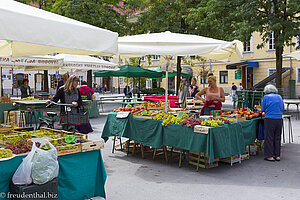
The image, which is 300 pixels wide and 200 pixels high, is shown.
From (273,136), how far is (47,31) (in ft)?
18.1

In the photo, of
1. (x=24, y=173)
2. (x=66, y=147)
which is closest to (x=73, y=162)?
(x=66, y=147)

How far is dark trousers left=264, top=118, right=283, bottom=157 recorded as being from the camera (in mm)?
7207

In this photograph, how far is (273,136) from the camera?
7234mm

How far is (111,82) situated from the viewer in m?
58.0

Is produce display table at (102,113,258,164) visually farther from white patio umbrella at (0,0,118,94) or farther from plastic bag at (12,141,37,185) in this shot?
plastic bag at (12,141,37,185)

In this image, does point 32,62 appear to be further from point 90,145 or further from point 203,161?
point 90,145

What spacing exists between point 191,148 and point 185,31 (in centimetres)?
1544

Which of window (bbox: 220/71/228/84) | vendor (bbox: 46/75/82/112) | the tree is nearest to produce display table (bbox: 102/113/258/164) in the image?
vendor (bbox: 46/75/82/112)

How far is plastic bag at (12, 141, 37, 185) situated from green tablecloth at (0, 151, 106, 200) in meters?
0.24

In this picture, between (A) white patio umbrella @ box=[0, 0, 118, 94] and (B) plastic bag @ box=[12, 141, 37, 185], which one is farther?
(B) plastic bag @ box=[12, 141, 37, 185]

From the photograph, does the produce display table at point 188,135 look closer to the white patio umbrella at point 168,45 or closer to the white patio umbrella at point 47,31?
the white patio umbrella at point 168,45

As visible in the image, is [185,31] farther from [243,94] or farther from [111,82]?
[111,82]

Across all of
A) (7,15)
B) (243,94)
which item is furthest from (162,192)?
(243,94)

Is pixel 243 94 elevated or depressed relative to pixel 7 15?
depressed
